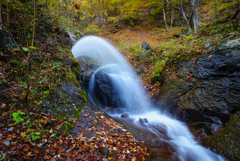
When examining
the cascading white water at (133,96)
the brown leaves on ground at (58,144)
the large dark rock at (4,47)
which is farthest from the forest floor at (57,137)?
the cascading white water at (133,96)

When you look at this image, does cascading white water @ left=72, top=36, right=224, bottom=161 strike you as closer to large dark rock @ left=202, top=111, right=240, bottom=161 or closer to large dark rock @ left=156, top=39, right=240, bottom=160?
A: large dark rock @ left=202, top=111, right=240, bottom=161

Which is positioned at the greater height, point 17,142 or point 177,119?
point 17,142

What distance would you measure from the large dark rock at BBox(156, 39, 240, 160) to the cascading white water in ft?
1.66

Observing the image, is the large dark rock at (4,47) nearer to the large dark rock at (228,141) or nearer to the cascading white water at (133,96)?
the cascading white water at (133,96)

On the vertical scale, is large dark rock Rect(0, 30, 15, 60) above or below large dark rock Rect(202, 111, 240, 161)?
above

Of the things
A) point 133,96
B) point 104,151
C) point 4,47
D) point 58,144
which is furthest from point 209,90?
point 4,47

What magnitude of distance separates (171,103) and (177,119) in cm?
85

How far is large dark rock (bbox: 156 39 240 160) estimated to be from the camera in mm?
4292

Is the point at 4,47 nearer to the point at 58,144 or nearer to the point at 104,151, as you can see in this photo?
the point at 58,144

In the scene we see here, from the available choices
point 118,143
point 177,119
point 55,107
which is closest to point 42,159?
point 55,107

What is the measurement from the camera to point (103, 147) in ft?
10.1

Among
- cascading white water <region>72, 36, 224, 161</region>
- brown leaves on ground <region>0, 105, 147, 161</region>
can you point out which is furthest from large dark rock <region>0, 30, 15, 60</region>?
cascading white water <region>72, 36, 224, 161</region>

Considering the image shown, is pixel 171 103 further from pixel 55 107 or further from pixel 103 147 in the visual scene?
pixel 55 107

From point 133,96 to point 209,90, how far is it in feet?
15.4
